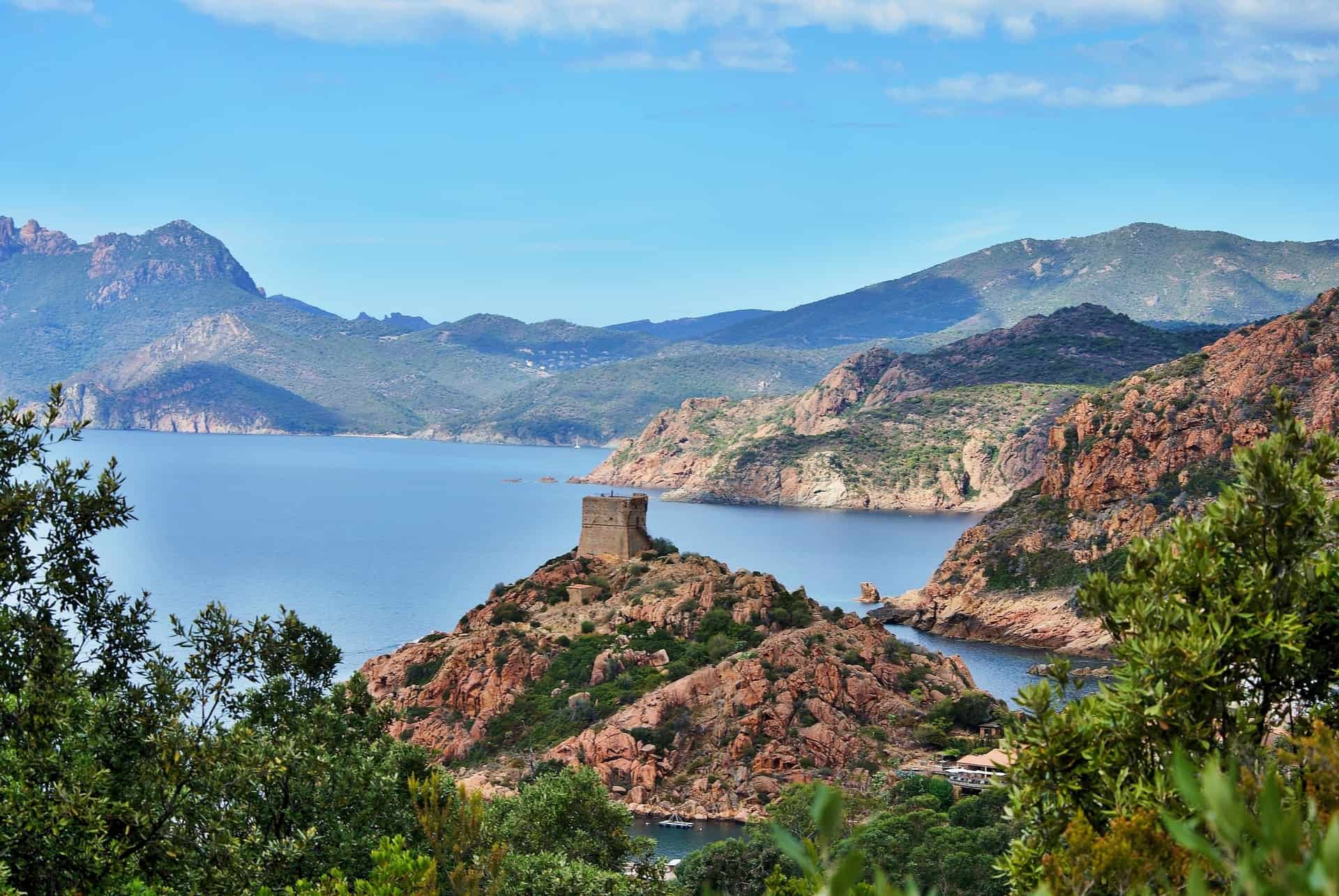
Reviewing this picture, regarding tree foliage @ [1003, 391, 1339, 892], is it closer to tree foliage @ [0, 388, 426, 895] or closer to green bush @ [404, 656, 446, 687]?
tree foliage @ [0, 388, 426, 895]

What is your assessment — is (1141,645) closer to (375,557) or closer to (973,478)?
(375,557)

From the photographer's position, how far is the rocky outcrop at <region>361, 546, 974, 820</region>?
138ft

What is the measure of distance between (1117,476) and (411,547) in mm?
56400

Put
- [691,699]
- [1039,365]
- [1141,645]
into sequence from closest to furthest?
[1141,645] → [691,699] → [1039,365]

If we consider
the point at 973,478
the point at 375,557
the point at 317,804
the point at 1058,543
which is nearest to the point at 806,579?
the point at 1058,543

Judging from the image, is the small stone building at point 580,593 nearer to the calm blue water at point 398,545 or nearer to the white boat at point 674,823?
the calm blue water at point 398,545

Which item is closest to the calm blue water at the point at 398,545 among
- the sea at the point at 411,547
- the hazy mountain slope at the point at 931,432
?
the sea at the point at 411,547

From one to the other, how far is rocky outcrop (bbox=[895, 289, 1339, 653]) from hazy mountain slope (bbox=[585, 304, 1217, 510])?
2258 inches

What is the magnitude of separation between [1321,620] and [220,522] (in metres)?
124

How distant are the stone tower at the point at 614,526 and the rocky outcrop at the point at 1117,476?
2734 centimetres

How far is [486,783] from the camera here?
40.5 metres

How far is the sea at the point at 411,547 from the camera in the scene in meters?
77.2

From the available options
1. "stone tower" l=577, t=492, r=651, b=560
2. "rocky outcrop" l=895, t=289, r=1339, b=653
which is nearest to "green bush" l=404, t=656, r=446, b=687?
"stone tower" l=577, t=492, r=651, b=560

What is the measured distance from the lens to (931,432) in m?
163
